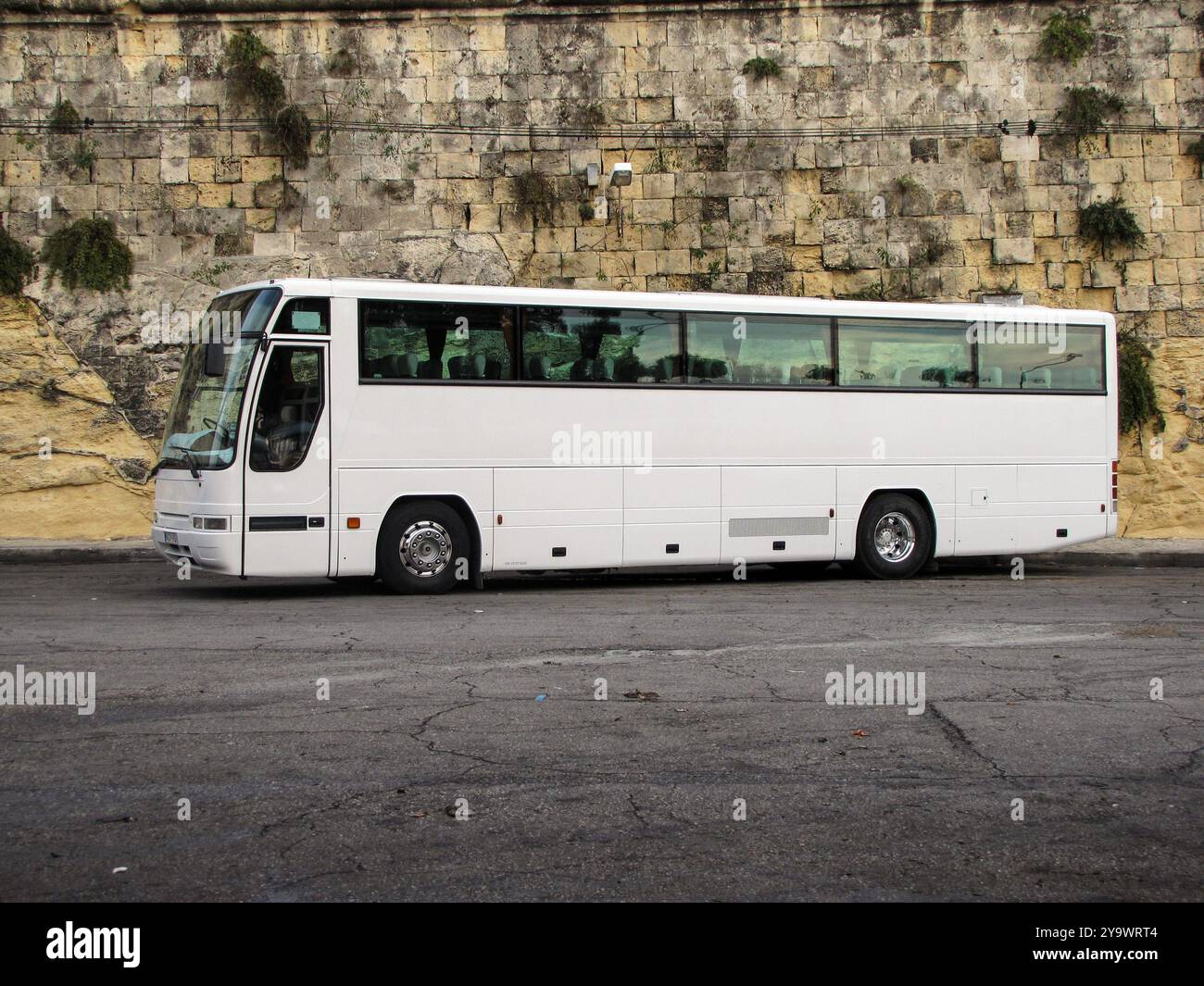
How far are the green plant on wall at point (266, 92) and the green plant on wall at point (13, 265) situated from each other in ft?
13.0

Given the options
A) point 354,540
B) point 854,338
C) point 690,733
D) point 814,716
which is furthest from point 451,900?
point 854,338

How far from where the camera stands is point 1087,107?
808 inches

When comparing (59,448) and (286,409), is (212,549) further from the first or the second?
(59,448)

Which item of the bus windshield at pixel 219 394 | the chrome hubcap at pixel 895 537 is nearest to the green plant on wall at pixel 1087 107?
the chrome hubcap at pixel 895 537

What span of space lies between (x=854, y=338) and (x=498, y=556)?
15.8 feet

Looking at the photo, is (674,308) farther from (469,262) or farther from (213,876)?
(213,876)

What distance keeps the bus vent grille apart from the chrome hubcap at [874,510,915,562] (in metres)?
0.79

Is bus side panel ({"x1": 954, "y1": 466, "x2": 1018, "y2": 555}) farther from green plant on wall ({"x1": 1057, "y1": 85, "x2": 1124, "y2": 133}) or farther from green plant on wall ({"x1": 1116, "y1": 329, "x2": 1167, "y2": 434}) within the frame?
green plant on wall ({"x1": 1057, "y1": 85, "x2": 1124, "y2": 133})

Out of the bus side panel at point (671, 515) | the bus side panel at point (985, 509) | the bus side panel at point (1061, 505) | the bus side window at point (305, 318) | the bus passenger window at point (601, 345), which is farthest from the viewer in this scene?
the bus side panel at point (1061, 505)

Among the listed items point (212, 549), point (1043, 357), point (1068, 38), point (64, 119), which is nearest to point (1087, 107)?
point (1068, 38)
